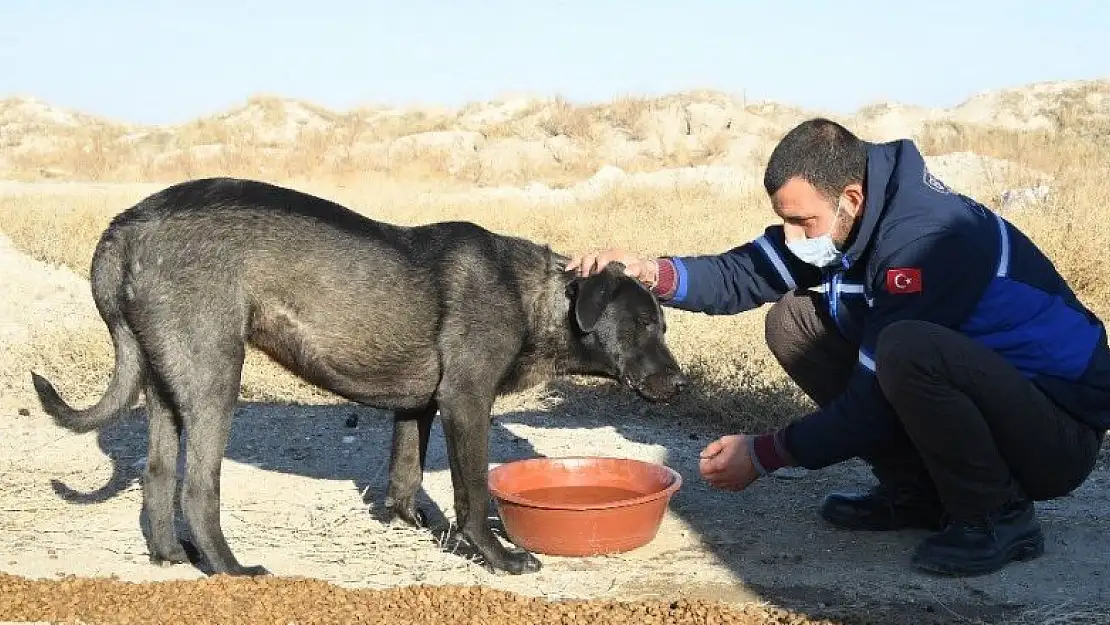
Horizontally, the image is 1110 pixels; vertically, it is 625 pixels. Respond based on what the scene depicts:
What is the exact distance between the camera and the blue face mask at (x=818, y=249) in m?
4.67

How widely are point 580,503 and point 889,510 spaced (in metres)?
1.43

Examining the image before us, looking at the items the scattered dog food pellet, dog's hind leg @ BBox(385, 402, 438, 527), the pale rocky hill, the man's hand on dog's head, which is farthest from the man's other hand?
the pale rocky hill

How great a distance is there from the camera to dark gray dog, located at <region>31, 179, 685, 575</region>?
453 cm

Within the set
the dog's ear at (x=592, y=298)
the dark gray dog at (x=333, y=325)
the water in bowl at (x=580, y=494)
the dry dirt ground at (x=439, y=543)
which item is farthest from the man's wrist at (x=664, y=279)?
the dry dirt ground at (x=439, y=543)

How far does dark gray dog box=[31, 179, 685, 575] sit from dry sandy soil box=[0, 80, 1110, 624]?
367 mm

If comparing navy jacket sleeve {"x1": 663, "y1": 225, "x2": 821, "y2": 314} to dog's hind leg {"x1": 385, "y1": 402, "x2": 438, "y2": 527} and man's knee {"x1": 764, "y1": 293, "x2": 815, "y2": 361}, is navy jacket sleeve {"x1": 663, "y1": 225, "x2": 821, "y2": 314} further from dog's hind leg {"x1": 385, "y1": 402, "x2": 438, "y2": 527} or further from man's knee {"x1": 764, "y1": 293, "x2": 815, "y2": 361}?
dog's hind leg {"x1": 385, "y1": 402, "x2": 438, "y2": 527}

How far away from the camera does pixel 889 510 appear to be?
5227 millimetres

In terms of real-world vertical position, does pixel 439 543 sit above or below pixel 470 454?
below

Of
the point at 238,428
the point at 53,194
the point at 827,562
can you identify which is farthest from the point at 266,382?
the point at 53,194

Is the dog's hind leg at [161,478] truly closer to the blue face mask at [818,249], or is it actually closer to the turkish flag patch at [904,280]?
the blue face mask at [818,249]

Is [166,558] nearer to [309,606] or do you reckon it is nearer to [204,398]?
[204,398]

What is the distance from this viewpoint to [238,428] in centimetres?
720

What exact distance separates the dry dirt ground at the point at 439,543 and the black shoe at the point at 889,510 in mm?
77

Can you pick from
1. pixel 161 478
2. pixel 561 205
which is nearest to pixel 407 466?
pixel 161 478
